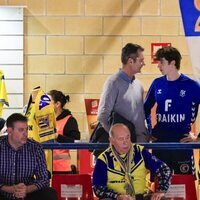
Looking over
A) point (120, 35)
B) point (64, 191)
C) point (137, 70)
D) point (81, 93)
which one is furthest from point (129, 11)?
point (64, 191)

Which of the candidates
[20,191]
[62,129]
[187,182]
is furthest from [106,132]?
[62,129]

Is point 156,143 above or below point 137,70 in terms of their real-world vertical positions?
below

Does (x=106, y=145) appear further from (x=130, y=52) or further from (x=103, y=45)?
(x=103, y=45)

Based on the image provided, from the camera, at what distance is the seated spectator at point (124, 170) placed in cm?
518

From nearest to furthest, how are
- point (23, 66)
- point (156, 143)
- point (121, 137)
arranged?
point (121, 137)
point (156, 143)
point (23, 66)

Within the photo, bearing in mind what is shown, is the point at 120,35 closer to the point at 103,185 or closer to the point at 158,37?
the point at 158,37

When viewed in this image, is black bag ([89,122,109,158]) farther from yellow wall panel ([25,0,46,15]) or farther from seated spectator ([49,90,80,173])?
yellow wall panel ([25,0,46,15])

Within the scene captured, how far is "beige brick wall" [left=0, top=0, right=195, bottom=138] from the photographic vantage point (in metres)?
8.34

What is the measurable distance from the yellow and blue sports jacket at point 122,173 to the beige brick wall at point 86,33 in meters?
3.09

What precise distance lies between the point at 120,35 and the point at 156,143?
9.83ft

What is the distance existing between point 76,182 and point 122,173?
607 millimetres

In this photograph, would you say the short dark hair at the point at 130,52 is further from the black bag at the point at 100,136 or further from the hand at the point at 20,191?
the hand at the point at 20,191

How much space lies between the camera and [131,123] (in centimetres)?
568

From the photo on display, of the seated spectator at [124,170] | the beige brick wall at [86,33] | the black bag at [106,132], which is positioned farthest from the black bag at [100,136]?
the beige brick wall at [86,33]
